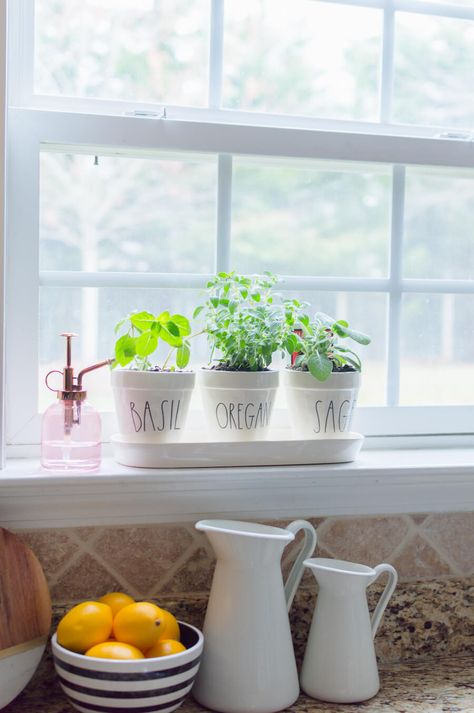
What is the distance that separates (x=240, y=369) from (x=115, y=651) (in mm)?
489

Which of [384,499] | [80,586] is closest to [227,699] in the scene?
[80,586]

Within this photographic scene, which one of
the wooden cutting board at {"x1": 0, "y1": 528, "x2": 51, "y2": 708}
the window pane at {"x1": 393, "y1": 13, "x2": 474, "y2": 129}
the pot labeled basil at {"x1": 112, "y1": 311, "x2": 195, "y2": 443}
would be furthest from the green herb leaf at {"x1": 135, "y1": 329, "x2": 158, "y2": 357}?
the window pane at {"x1": 393, "y1": 13, "x2": 474, "y2": 129}

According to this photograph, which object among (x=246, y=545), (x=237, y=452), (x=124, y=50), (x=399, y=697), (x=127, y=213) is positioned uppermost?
(x=124, y=50)

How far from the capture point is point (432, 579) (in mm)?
1460

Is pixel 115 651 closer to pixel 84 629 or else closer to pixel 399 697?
pixel 84 629

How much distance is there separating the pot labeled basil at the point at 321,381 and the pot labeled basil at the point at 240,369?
0.14 feet

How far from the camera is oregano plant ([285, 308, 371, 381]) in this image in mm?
1379

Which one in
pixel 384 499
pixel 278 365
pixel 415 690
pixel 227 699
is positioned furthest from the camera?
pixel 278 365

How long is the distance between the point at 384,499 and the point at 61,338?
615 millimetres

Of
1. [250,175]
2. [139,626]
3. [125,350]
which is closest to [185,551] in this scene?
[139,626]

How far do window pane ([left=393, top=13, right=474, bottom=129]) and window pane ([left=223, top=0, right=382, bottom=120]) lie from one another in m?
0.05

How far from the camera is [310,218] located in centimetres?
155

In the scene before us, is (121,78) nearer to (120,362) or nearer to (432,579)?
(120,362)

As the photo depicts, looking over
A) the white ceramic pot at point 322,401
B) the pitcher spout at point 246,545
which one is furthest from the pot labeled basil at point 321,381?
the pitcher spout at point 246,545
